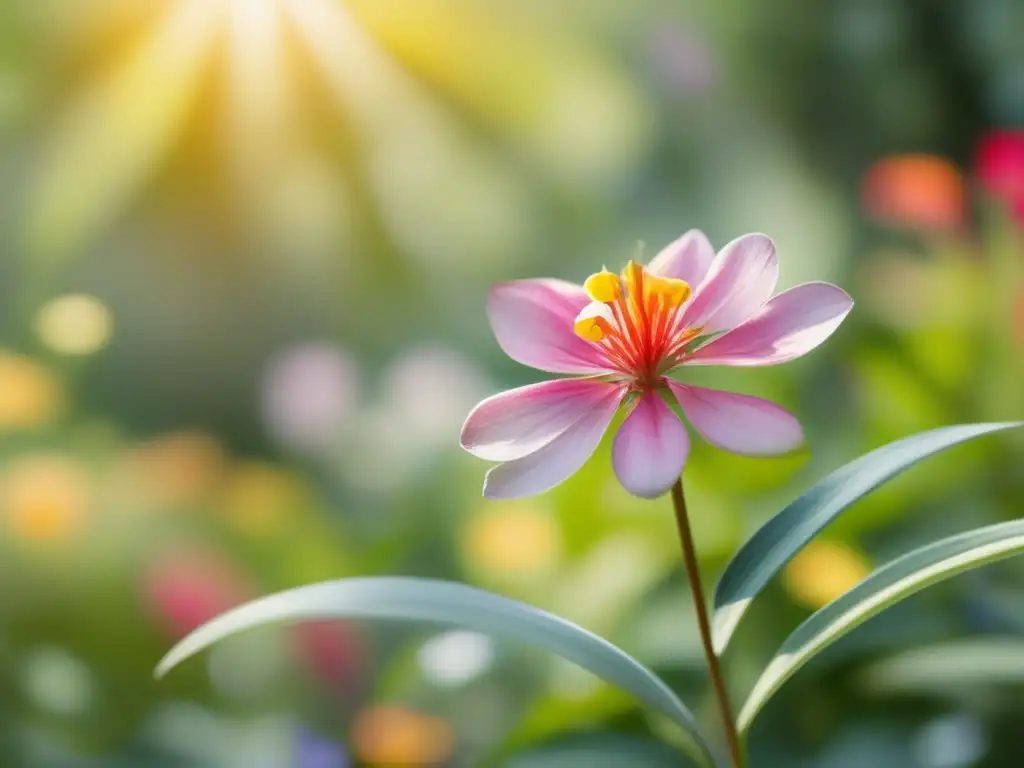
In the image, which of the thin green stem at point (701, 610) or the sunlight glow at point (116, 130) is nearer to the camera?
the thin green stem at point (701, 610)

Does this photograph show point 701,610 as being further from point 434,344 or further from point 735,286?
point 434,344

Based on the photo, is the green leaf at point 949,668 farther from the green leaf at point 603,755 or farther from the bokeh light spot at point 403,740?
the bokeh light spot at point 403,740

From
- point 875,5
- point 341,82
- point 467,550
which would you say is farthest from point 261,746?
point 875,5

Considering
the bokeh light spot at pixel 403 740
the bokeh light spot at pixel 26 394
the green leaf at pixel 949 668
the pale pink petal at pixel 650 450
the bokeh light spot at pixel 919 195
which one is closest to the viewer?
the pale pink petal at pixel 650 450

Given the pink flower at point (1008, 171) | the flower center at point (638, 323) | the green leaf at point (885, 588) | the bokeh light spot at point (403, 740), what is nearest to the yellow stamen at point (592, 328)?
the flower center at point (638, 323)

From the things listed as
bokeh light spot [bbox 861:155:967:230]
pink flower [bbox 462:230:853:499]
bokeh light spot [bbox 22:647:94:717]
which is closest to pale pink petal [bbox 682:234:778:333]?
pink flower [bbox 462:230:853:499]

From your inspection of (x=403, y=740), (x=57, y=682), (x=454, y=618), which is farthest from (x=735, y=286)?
(x=57, y=682)

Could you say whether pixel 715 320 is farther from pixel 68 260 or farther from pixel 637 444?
pixel 68 260

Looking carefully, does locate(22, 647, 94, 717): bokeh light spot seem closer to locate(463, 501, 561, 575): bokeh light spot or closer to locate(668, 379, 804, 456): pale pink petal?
locate(463, 501, 561, 575): bokeh light spot
